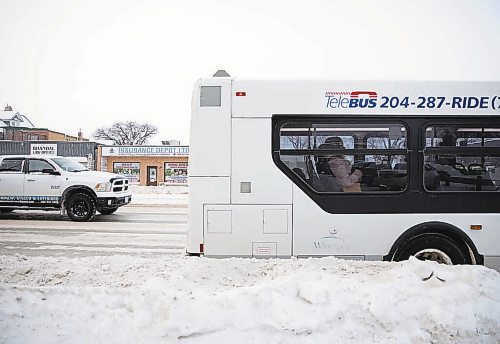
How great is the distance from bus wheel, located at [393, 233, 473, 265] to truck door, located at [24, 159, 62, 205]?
11.2 m

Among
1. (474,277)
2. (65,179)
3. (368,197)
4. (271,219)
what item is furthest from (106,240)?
(474,277)

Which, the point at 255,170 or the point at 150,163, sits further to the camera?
the point at 150,163

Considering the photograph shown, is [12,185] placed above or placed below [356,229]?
above

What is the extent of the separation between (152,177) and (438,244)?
130 feet

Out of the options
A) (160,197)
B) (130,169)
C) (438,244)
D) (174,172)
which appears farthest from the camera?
(130,169)

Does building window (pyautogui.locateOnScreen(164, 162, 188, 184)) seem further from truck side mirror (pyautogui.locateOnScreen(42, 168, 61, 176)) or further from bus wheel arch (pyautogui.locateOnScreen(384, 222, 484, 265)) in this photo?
bus wheel arch (pyautogui.locateOnScreen(384, 222, 484, 265))

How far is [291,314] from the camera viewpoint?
12.0ft

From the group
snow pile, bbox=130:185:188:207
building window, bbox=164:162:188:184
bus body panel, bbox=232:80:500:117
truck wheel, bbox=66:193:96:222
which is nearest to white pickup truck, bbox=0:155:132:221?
truck wheel, bbox=66:193:96:222

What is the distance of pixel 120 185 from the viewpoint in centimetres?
1359

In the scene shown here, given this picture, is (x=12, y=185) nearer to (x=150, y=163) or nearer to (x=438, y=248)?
(x=438, y=248)

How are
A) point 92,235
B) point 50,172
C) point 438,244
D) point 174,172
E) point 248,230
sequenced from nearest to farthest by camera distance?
point 248,230
point 438,244
point 92,235
point 50,172
point 174,172

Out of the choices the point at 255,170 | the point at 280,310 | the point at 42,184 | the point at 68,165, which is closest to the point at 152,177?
the point at 68,165

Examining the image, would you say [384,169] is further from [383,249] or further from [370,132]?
[383,249]

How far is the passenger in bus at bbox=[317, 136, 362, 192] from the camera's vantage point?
17.2ft
